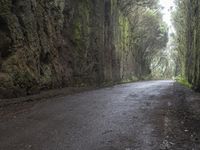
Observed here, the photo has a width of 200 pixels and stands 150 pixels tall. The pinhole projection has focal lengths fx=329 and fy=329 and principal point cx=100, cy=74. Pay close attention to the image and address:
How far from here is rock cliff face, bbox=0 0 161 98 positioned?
41.8 ft

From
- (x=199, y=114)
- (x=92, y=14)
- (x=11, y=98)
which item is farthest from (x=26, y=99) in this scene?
(x=92, y=14)

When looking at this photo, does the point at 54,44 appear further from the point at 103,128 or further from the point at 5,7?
the point at 103,128

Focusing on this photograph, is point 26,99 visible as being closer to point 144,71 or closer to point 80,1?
A: point 80,1

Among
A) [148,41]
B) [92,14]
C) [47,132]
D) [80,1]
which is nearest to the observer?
[47,132]

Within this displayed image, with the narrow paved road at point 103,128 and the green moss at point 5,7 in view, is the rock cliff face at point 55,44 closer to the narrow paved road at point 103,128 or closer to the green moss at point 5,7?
the green moss at point 5,7

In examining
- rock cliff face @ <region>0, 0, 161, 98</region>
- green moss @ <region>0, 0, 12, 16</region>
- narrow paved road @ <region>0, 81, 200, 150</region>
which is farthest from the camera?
rock cliff face @ <region>0, 0, 161, 98</region>

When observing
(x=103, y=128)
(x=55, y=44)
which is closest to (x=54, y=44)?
(x=55, y=44)

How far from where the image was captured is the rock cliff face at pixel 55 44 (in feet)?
41.8

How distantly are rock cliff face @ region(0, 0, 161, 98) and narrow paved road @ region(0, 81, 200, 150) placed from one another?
2917 millimetres

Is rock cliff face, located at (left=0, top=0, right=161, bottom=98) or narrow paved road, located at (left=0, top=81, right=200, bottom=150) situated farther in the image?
rock cliff face, located at (left=0, top=0, right=161, bottom=98)

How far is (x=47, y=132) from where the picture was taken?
7.12 metres

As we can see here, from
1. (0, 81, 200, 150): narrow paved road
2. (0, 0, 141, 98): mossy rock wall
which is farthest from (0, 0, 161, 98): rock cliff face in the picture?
(0, 81, 200, 150): narrow paved road

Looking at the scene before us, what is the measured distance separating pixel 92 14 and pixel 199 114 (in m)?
16.3

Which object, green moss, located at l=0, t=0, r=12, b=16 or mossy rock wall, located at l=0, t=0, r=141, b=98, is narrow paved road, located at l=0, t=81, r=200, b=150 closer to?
mossy rock wall, located at l=0, t=0, r=141, b=98
